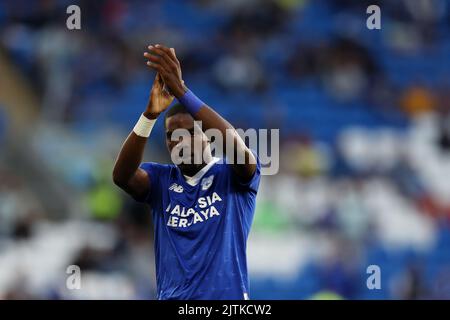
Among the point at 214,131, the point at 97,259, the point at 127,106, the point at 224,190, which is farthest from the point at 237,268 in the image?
the point at 127,106

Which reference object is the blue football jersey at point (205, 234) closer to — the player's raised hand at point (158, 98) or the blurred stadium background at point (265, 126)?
the player's raised hand at point (158, 98)

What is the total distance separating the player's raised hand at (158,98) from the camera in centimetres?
489

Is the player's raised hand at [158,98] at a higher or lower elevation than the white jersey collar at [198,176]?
higher

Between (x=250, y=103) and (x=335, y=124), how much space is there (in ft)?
4.46

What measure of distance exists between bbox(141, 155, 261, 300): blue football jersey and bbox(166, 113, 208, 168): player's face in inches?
5.8

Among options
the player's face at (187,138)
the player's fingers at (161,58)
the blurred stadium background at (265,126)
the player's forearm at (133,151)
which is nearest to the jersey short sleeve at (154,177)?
the player's forearm at (133,151)

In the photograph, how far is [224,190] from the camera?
197 inches

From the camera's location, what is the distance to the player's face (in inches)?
197

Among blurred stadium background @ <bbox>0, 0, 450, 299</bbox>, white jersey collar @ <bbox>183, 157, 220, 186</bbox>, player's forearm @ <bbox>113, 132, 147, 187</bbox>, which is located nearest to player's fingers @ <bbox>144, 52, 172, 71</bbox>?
player's forearm @ <bbox>113, 132, 147, 187</bbox>

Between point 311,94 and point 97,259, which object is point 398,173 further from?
point 97,259

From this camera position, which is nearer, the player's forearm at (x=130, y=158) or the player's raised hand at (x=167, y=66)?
the player's raised hand at (x=167, y=66)

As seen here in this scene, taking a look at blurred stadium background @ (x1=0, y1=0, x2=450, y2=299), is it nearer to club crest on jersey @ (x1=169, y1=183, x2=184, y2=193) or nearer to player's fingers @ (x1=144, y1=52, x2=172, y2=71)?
club crest on jersey @ (x1=169, y1=183, x2=184, y2=193)

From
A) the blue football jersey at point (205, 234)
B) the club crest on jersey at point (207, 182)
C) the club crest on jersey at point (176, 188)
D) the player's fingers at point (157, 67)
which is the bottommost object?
the blue football jersey at point (205, 234)

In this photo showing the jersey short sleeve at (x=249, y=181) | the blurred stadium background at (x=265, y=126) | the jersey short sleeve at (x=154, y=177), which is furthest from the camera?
the blurred stadium background at (x=265, y=126)
